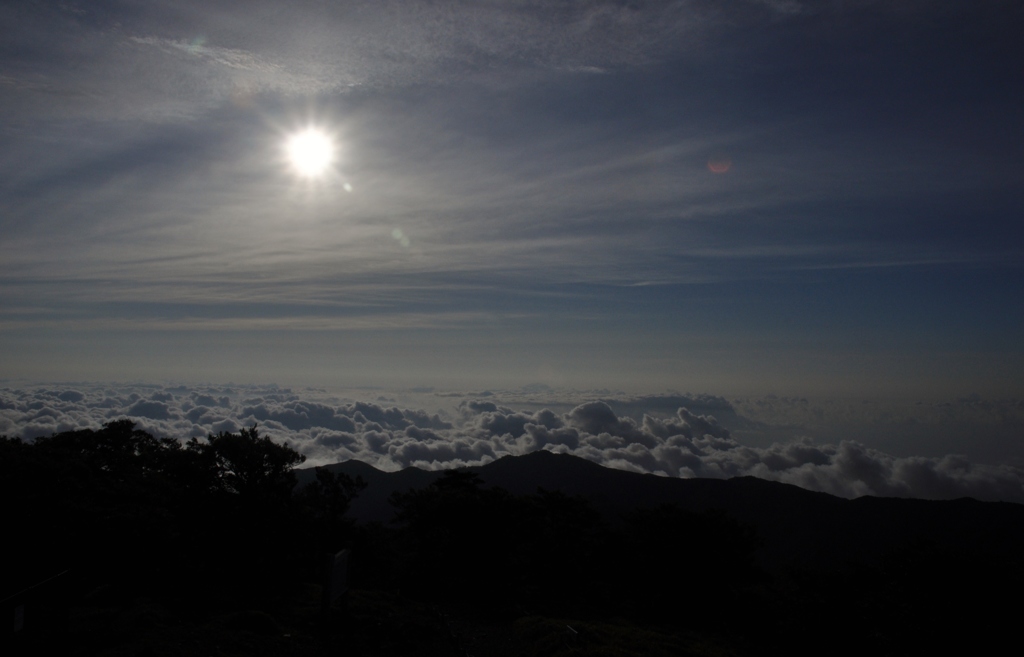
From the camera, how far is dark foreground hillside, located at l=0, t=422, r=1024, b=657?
16.4 metres

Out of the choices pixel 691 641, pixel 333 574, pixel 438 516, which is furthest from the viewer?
pixel 438 516

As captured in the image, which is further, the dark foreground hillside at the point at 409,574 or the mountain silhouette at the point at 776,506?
the mountain silhouette at the point at 776,506

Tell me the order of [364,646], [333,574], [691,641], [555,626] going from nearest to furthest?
[364,646], [333,574], [555,626], [691,641]

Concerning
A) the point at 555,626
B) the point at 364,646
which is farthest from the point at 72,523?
the point at 555,626

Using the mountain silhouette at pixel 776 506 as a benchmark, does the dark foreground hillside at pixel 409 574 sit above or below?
above

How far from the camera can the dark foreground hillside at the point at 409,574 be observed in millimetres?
16409

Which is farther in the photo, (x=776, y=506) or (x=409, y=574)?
(x=776, y=506)

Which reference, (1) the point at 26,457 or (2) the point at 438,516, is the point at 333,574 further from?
(2) the point at 438,516

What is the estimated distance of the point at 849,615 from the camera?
67.2 ft

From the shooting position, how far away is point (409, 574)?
33.3 meters

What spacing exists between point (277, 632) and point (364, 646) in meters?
2.89

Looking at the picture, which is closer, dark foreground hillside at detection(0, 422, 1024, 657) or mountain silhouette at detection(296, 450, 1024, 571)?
dark foreground hillside at detection(0, 422, 1024, 657)

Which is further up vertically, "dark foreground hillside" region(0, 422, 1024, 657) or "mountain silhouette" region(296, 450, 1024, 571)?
A: "dark foreground hillside" region(0, 422, 1024, 657)

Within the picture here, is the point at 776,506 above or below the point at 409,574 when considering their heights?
below
